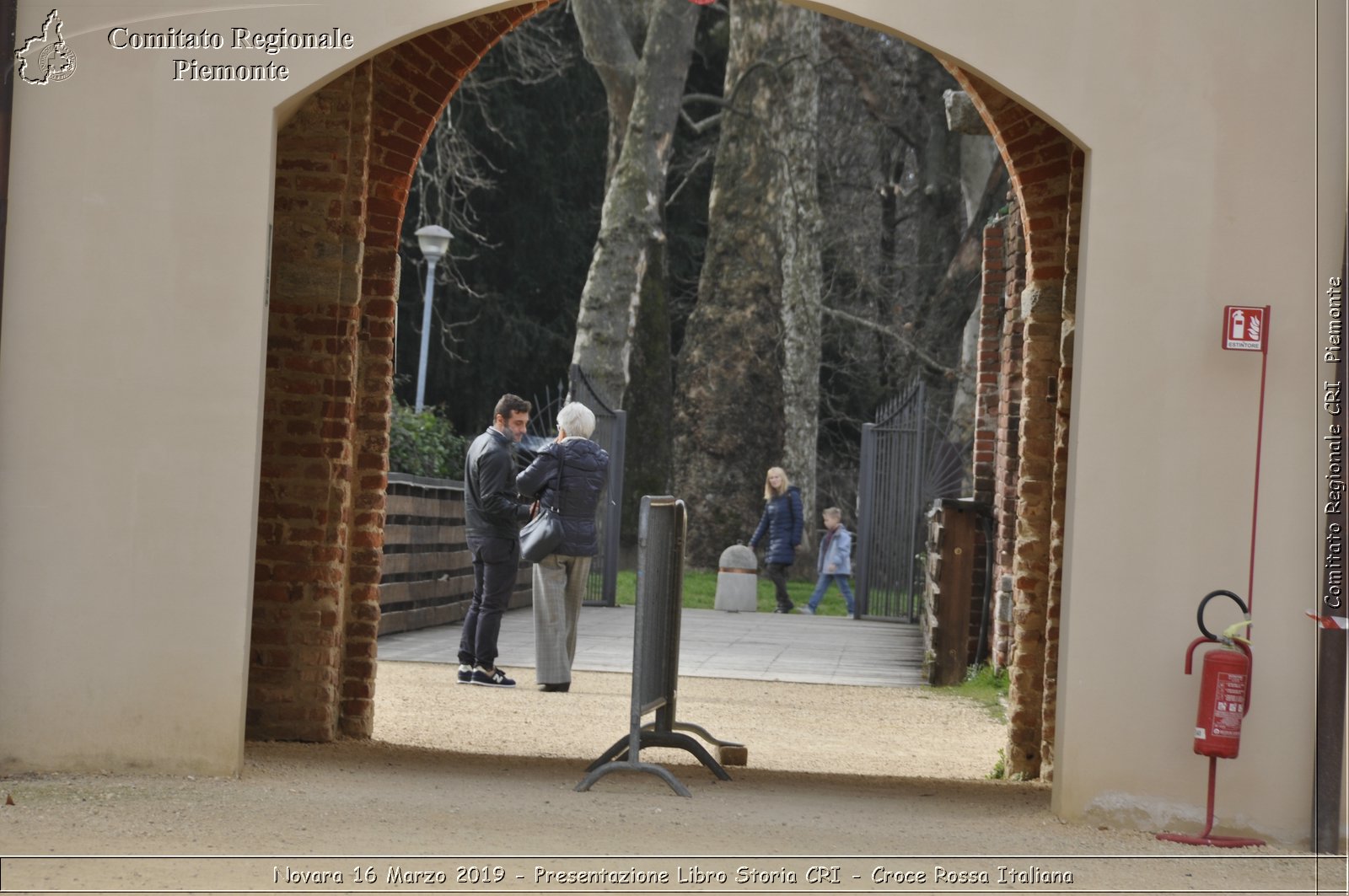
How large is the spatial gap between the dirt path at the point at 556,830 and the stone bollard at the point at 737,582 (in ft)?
31.4

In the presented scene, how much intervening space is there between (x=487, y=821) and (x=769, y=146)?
18.7 metres

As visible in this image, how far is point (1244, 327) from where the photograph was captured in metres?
5.74

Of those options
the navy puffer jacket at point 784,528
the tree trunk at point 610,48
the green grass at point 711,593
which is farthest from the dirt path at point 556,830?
the tree trunk at point 610,48

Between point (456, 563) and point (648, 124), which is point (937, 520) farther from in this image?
point (648, 124)

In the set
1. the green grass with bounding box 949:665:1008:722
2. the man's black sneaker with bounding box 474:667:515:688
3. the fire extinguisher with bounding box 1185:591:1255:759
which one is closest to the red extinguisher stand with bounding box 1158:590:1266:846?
the fire extinguisher with bounding box 1185:591:1255:759

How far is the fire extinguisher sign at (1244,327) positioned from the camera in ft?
18.8

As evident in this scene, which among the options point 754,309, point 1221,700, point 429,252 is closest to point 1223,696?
point 1221,700

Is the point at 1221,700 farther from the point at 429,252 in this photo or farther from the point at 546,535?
the point at 429,252

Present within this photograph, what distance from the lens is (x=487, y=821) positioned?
537 cm

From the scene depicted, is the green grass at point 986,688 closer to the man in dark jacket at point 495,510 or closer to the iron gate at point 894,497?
the man in dark jacket at point 495,510

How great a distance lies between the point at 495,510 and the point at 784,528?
8167mm

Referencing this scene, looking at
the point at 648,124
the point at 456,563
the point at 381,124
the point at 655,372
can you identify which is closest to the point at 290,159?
the point at 381,124

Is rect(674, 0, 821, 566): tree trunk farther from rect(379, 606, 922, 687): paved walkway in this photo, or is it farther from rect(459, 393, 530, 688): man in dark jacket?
rect(459, 393, 530, 688): man in dark jacket

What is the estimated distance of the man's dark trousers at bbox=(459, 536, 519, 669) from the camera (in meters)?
10.0
